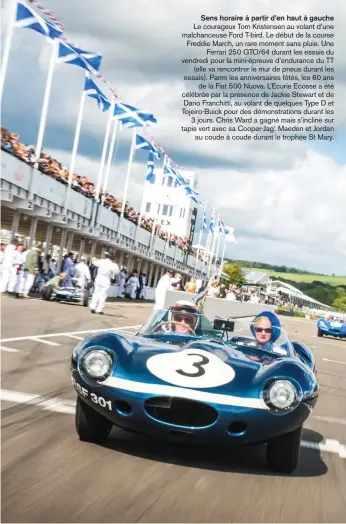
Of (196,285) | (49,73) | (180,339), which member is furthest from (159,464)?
(49,73)

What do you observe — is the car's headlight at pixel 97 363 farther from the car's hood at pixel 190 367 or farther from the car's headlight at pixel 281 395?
the car's headlight at pixel 281 395

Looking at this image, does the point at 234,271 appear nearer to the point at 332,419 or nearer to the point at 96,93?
the point at 96,93

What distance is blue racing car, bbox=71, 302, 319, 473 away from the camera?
5016 millimetres

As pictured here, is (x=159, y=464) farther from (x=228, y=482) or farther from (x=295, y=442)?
(x=295, y=442)

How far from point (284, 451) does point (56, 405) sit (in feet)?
7.58

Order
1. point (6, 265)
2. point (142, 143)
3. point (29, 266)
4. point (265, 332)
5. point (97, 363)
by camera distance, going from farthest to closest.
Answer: point (142, 143), point (29, 266), point (6, 265), point (265, 332), point (97, 363)

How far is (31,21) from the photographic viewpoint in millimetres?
22812

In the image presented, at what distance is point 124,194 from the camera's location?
39.8m

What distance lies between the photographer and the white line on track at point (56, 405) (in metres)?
6.59

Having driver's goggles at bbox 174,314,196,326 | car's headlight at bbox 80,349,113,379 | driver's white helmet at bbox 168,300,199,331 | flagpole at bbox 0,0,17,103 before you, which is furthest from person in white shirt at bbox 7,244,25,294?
car's headlight at bbox 80,349,113,379

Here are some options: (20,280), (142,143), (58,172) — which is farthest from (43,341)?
(142,143)

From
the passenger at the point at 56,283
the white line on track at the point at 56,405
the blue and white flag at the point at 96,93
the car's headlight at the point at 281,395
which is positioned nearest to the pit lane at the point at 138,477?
the white line on track at the point at 56,405

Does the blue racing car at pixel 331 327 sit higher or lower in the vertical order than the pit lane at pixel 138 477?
higher

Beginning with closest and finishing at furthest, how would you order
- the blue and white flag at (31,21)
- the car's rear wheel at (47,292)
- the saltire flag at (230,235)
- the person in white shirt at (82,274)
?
the blue and white flag at (31,21), the car's rear wheel at (47,292), the person in white shirt at (82,274), the saltire flag at (230,235)
